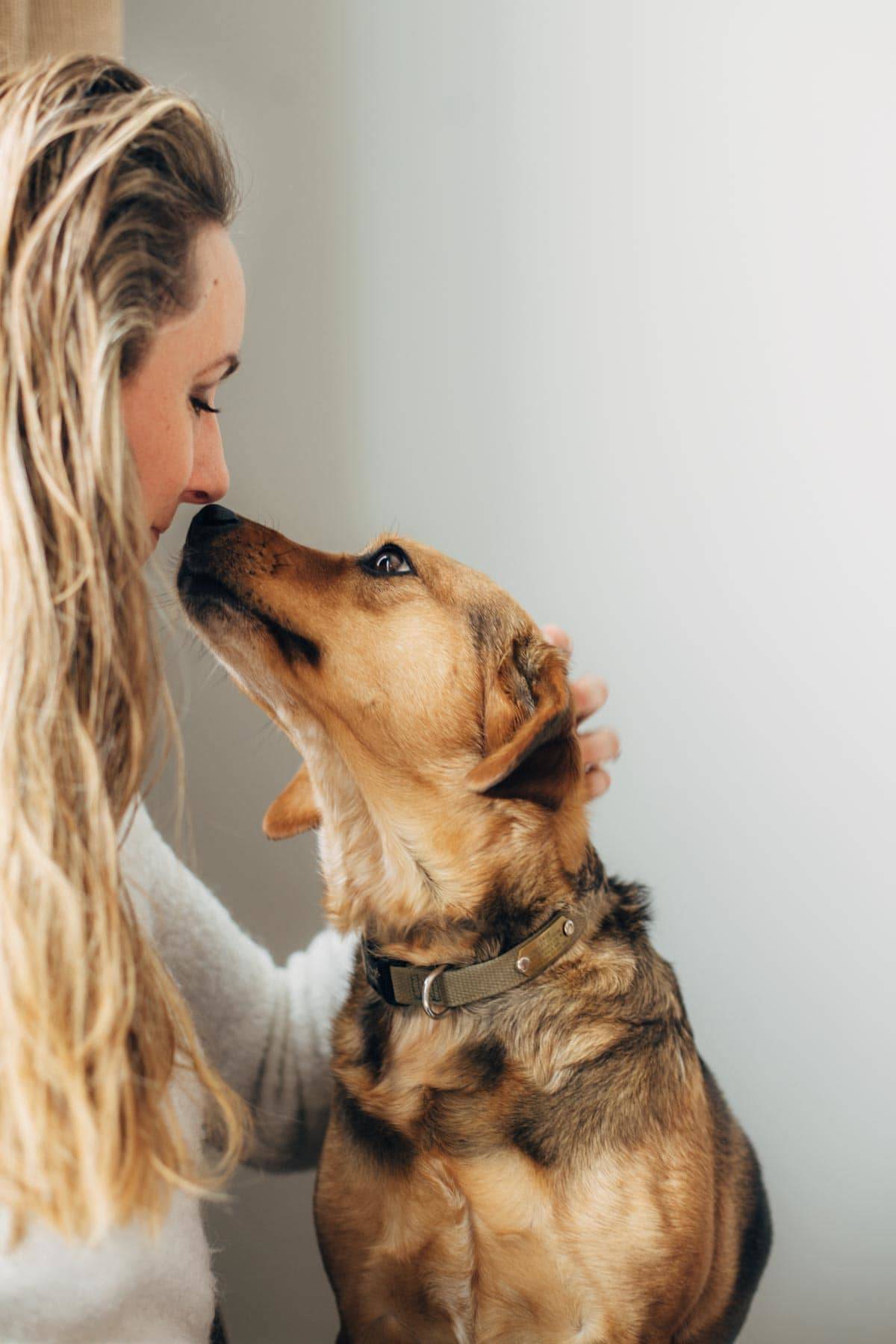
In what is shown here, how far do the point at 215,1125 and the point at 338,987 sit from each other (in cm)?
25

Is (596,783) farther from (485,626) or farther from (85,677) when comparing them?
(85,677)

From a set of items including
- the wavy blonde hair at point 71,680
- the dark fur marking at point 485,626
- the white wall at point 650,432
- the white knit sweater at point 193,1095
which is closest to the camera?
the wavy blonde hair at point 71,680

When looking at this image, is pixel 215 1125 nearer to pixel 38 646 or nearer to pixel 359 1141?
pixel 359 1141

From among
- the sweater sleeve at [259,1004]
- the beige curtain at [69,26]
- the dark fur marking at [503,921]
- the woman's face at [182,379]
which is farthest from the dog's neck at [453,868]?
the beige curtain at [69,26]

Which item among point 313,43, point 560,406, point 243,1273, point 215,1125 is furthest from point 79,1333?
point 313,43

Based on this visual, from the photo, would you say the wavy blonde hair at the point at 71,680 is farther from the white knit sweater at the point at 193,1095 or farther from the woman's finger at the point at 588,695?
the woman's finger at the point at 588,695

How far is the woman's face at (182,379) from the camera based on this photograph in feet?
2.80

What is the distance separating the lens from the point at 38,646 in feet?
2.36

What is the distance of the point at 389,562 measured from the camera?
3.84 ft

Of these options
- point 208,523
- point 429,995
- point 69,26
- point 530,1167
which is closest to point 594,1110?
point 530,1167

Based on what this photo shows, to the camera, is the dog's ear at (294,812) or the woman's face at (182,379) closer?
the woman's face at (182,379)

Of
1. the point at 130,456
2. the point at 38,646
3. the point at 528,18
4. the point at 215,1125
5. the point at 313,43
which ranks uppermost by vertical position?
the point at 528,18

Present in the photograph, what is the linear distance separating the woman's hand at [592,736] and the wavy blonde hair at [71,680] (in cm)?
61

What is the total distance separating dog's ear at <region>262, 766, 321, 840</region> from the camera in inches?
49.6
